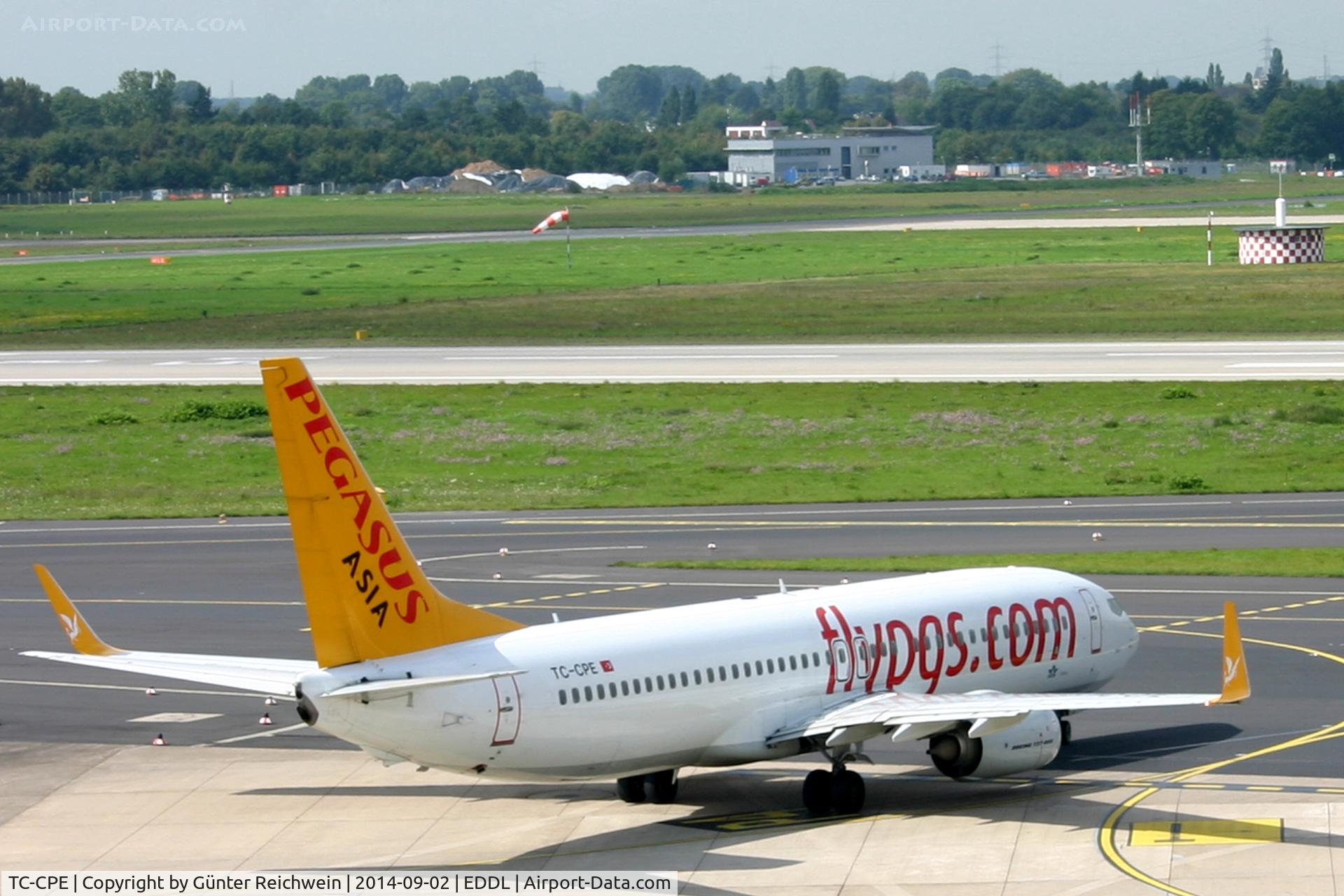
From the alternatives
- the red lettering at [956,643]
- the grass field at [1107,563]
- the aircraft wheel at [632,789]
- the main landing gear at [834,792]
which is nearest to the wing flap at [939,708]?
the main landing gear at [834,792]

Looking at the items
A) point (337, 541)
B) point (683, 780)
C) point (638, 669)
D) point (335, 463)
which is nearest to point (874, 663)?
point (683, 780)

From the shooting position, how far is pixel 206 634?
50.6 metres

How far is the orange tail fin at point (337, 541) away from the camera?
29703mm

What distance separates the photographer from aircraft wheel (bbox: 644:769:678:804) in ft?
116

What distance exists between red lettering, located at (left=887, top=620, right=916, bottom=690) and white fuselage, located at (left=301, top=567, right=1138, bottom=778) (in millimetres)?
27

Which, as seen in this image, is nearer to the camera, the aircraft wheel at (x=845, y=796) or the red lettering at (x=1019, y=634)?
the aircraft wheel at (x=845, y=796)

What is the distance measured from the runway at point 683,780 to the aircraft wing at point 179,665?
293 centimetres

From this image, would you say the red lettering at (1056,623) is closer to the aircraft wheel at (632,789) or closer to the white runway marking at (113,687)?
the aircraft wheel at (632,789)

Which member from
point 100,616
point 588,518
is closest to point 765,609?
point 100,616

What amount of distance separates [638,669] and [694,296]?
110523mm

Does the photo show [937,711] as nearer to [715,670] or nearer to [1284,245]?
[715,670]

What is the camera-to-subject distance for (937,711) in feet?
113

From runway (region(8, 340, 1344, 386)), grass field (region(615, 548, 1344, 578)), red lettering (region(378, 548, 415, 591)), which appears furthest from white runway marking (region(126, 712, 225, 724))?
runway (region(8, 340, 1344, 386))

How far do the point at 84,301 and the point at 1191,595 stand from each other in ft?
383
